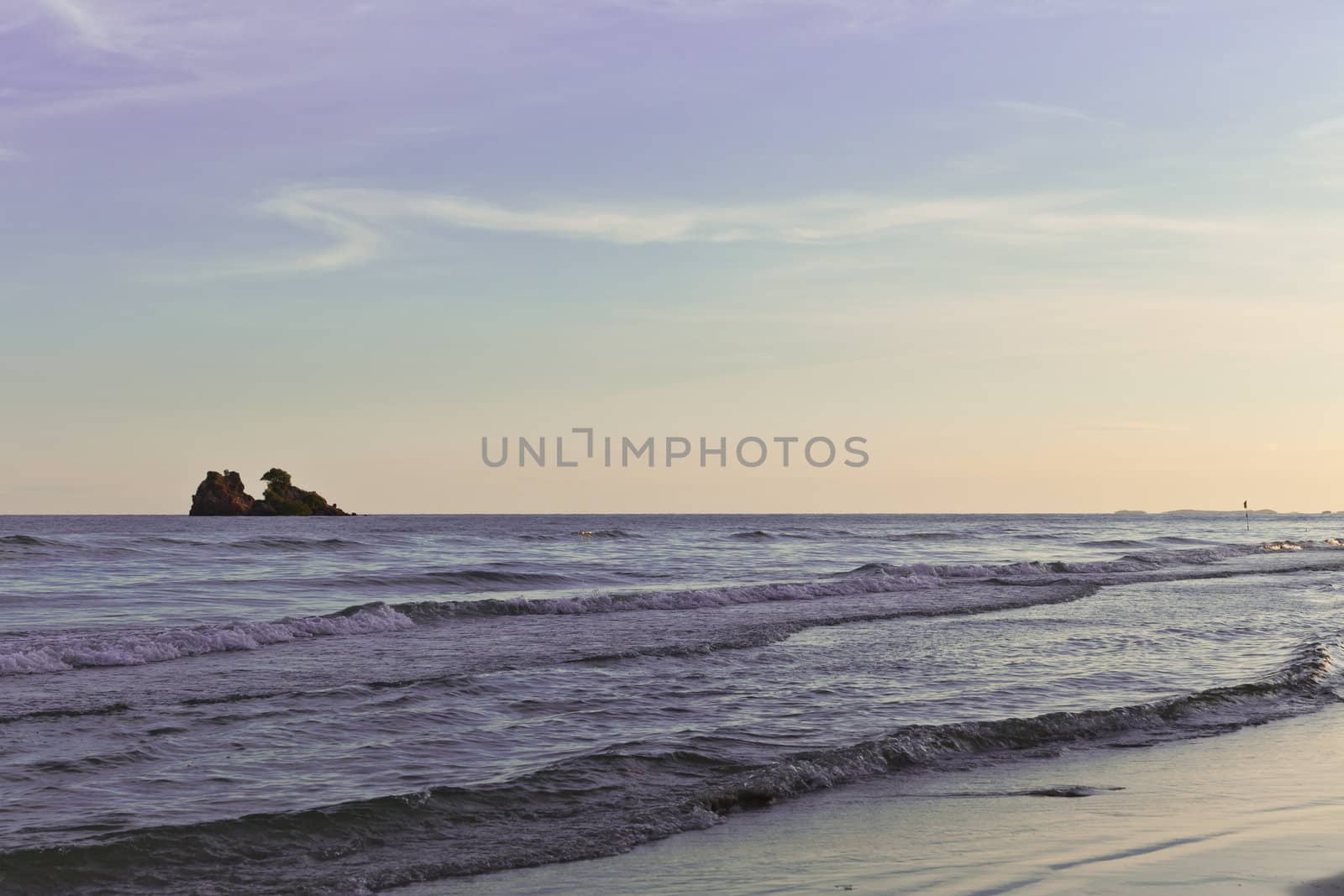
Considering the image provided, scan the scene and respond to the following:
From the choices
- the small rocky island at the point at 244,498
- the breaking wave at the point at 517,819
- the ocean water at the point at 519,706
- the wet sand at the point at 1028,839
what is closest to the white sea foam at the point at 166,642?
the ocean water at the point at 519,706

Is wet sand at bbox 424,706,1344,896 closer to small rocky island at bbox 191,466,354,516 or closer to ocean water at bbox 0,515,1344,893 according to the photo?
ocean water at bbox 0,515,1344,893

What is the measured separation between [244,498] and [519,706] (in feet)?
408

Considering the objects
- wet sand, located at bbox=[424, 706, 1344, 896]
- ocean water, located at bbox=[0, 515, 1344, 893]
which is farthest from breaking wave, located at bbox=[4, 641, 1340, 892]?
wet sand, located at bbox=[424, 706, 1344, 896]

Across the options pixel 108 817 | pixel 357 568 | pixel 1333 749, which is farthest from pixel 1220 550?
pixel 108 817

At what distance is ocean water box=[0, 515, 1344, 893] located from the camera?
21.3 feet

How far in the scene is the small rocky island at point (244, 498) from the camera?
123375 mm

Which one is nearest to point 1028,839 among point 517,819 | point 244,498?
point 517,819

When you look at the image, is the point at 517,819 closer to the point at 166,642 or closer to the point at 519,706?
the point at 519,706

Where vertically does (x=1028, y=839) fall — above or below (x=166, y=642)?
above

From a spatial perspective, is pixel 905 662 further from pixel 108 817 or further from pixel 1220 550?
pixel 1220 550

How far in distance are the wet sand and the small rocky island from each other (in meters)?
127

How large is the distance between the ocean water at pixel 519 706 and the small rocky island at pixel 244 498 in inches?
4123

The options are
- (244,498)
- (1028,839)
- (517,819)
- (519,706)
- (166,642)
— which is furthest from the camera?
(244,498)

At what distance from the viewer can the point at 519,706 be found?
1047 centimetres
